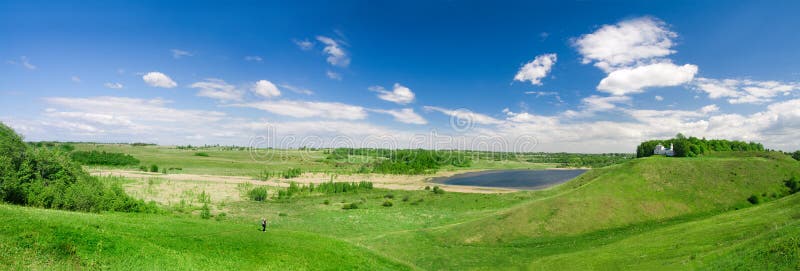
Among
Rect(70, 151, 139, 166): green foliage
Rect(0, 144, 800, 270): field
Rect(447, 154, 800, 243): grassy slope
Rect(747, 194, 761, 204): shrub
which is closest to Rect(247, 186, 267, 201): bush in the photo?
Rect(0, 144, 800, 270): field

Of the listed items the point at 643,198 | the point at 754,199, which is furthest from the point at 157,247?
the point at 754,199

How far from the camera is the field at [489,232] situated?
19188 millimetres

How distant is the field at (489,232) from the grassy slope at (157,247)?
0.27 feet

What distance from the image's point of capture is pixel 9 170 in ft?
105

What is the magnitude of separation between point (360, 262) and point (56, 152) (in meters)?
35.5

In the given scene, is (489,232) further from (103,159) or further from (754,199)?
(103,159)

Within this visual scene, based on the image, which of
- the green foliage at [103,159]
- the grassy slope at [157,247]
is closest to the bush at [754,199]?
the grassy slope at [157,247]

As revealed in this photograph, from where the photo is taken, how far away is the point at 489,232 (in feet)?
142

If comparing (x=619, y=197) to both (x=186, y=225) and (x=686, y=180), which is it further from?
(x=186, y=225)

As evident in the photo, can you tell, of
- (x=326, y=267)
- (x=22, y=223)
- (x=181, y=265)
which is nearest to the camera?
(x=22, y=223)

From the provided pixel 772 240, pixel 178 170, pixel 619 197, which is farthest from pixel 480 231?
pixel 178 170

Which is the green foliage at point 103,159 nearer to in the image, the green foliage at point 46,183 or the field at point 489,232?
the field at point 489,232

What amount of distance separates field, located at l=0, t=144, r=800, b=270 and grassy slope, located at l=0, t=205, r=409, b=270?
0.27ft

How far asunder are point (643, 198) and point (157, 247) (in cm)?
5321
